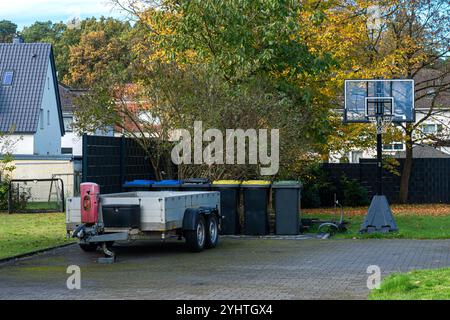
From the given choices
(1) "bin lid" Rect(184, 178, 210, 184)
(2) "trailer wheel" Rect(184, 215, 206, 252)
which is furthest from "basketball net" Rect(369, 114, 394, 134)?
(2) "trailer wheel" Rect(184, 215, 206, 252)

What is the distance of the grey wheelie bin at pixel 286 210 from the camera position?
22344 mm

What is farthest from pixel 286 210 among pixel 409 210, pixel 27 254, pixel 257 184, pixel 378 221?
pixel 409 210

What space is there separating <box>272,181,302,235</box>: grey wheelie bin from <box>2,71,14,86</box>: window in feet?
132

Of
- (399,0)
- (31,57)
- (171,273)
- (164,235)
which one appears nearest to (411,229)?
(164,235)

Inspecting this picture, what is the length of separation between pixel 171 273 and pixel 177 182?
25.5ft

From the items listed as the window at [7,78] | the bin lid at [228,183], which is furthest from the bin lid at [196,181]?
the window at [7,78]

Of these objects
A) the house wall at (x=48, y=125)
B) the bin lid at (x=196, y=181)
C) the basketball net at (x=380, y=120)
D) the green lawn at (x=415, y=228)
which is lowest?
the green lawn at (x=415, y=228)

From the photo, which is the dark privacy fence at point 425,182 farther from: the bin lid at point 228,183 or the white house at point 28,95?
the white house at point 28,95

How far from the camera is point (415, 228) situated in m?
24.5

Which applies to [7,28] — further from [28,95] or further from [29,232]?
[29,232]

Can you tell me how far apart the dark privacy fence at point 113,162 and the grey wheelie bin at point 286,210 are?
444 cm

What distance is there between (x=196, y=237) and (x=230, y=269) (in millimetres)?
2845

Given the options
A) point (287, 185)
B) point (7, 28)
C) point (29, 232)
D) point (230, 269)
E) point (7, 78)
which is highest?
point (7, 28)

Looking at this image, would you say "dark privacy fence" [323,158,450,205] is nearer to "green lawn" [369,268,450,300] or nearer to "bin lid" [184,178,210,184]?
"bin lid" [184,178,210,184]
